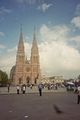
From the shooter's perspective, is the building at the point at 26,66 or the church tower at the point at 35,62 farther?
the building at the point at 26,66

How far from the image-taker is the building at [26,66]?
183 metres

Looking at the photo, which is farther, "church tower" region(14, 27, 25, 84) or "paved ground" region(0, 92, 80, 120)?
"church tower" region(14, 27, 25, 84)

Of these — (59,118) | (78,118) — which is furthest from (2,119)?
(78,118)

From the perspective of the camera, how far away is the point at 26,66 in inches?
7416

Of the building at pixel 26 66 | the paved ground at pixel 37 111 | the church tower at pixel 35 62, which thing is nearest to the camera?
the paved ground at pixel 37 111

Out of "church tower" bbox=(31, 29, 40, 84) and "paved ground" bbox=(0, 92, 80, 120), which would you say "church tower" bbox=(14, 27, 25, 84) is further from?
"paved ground" bbox=(0, 92, 80, 120)

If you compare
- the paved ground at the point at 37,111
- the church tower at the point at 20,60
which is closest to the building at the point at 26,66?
the church tower at the point at 20,60

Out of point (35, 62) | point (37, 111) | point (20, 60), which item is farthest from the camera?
point (20, 60)

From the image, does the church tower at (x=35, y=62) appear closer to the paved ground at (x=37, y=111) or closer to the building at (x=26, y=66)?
the building at (x=26, y=66)

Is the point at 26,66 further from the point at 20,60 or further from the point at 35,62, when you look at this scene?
the point at 35,62

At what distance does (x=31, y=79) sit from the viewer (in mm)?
185375

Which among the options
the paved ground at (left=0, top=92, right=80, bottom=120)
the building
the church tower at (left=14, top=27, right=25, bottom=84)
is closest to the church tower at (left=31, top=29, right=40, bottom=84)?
the building

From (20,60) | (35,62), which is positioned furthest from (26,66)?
(35,62)

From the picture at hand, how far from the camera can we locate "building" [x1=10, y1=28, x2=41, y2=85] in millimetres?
183375
